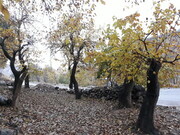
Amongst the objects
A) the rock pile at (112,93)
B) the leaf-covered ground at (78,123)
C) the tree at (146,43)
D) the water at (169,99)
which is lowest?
the water at (169,99)

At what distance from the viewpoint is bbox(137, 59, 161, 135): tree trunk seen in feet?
→ 18.5

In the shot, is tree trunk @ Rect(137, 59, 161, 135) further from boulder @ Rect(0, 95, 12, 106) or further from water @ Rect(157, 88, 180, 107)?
water @ Rect(157, 88, 180, 107)

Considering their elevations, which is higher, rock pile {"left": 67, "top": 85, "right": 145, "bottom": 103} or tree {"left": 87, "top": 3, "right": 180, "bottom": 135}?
tree {"left": 87, "top": 3, "right": 180, "bottom": 135}

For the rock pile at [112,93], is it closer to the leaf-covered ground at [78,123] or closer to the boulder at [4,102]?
the leaf-covered ground at [78,123]

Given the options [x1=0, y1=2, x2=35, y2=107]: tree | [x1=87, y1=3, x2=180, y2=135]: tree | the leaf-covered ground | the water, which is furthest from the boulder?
the water

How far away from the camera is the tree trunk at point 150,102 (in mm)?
5637

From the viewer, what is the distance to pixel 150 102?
229 inches

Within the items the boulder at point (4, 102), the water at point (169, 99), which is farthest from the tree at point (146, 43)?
the water at point (169, 99)

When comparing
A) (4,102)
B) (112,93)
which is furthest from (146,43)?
(112,93)

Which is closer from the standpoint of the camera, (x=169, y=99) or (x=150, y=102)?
(x=150, y=102)

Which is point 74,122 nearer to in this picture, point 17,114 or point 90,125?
point 90,125

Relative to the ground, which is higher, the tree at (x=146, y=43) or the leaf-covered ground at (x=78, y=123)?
the tree at (x=146, y=43)

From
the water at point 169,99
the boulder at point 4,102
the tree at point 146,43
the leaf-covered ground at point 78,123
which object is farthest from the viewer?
the water at point 169,99

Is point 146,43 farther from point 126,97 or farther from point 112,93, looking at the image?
point 112,93
